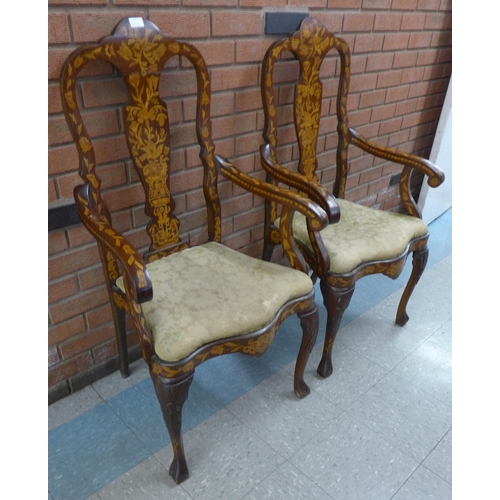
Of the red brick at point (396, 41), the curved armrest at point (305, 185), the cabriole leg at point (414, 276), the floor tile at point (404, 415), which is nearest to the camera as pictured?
the curved armrest at point (305, 185)

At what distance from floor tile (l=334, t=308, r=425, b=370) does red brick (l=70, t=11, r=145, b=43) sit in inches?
57.1

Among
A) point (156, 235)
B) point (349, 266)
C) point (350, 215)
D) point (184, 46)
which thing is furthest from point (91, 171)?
point (350, 215)

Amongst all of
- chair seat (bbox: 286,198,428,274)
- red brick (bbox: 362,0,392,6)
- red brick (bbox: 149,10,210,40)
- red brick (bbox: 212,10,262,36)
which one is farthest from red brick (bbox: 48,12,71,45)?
red brick (bbox: 362,0,392,6)

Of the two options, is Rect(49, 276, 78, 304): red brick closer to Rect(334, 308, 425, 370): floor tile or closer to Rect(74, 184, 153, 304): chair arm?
Rect(74, 184, 153, 304): chair arm

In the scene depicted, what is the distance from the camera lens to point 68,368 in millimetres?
1523

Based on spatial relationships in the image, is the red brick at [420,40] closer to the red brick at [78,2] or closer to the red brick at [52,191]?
the red brick at [78,2]

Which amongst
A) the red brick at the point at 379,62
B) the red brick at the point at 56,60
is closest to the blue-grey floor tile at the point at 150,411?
the red brick at the point at 56,60

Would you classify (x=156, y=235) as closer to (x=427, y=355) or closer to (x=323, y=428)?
(x=323, y=428)

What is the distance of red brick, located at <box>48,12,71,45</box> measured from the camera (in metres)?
1.07

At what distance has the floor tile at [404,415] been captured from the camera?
141cm

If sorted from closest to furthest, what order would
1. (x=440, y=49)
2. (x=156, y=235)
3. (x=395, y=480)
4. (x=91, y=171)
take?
(x=91, y=171) < (x=395, y=480) < (x=156, y=235) < (x=440, y=49)

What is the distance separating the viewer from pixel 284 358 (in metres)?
1.73

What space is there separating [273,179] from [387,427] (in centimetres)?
96

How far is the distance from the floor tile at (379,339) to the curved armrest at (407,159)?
68cm
